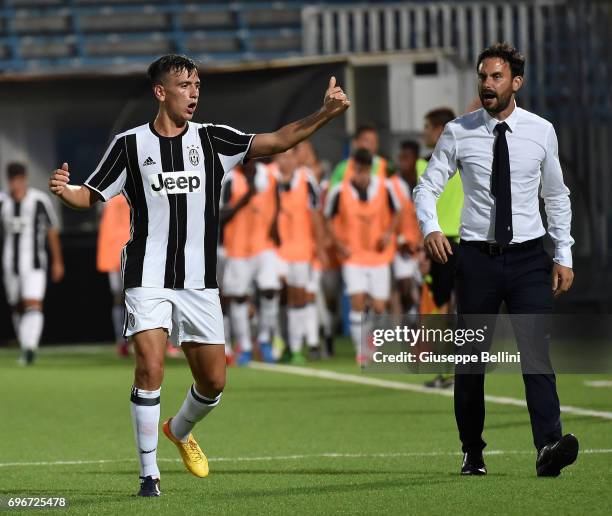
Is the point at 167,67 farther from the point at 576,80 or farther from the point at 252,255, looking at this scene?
the point at 576,80

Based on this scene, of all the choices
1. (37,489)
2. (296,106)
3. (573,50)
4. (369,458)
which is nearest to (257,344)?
(296,106)

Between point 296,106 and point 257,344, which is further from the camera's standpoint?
point 296,106

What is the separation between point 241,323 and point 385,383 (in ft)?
11.4

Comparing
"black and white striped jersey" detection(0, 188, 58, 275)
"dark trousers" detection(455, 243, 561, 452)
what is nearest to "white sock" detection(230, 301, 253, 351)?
"black and white striped jersey" detection(0, 188, 58, 275)

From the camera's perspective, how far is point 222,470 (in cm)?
912

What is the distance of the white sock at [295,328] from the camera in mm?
18562

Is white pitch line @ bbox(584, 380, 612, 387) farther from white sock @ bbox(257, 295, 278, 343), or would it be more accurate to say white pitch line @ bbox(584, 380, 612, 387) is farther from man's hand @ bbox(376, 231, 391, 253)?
white sock @ bbox(257, 295, 278, 343)

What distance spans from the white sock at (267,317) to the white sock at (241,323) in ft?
0.70

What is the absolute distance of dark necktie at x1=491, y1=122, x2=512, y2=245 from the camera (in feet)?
26.8

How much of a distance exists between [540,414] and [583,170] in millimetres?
13570

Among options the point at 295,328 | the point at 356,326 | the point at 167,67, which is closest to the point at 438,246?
the point at 167,67

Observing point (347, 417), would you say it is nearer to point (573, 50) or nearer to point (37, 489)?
point (37, 489)

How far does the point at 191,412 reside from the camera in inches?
336

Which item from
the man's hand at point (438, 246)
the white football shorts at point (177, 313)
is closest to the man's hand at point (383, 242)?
the white football shorts at point (177, 313)
